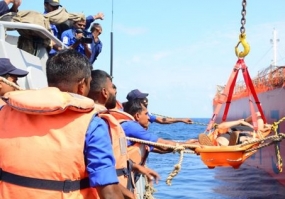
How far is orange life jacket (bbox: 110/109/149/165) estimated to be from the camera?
13.4 ft

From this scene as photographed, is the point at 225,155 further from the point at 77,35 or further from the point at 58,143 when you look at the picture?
the point at 58,143

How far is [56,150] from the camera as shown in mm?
2174

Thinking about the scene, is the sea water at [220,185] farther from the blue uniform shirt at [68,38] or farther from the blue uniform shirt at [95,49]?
the blue uniform shirt at [68,38]

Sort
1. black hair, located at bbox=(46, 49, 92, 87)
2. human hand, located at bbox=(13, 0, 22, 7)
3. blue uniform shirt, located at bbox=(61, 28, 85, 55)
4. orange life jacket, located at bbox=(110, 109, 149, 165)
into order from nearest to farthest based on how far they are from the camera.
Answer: black hair, located at bbox=(46, 49, 92, 87) → orange life jacket, located at bbox=(110, 109, 149, 165) → human hand, located at bbox=(13, 0, 22, 7) → blue uniform shirt, located at bbox=(61, 28, 85, 55)

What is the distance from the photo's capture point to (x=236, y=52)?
7527mm

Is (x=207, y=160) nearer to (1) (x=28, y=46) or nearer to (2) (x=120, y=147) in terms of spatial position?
(1) (x=28, y=46)

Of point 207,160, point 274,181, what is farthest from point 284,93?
point 207,160

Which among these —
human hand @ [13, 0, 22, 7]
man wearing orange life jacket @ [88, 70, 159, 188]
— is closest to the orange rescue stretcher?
man wearing orange life jacket @ [88, 70, 159, 188]

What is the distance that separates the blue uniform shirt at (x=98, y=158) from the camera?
7.12ft

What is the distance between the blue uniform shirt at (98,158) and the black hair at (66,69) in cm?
30

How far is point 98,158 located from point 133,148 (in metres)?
2.12

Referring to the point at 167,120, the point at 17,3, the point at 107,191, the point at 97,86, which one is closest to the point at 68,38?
the point at 17,3

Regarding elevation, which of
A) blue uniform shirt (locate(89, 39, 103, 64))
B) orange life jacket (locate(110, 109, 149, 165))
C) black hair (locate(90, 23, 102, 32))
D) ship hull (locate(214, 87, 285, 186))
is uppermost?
black hair (locate(90, 23, 102, 32))

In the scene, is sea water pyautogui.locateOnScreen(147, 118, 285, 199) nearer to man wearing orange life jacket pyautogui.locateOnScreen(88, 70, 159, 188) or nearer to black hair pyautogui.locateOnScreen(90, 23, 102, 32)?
black hair pyautogui.locateOnScreen(90, 23, 102, 32)
